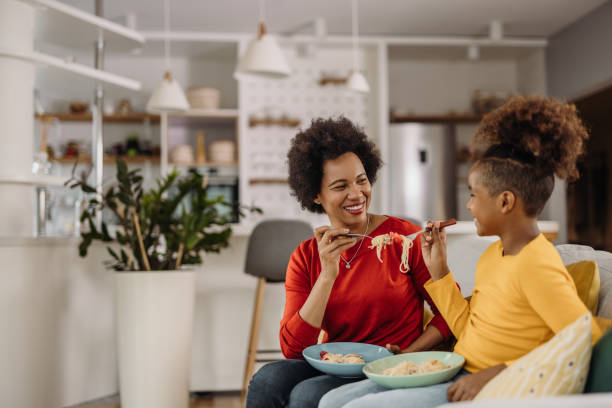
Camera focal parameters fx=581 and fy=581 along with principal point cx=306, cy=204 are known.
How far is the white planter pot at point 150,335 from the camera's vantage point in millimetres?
2697

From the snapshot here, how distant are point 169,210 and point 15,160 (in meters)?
0.79

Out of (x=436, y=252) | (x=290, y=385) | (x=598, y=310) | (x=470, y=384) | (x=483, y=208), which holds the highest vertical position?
(x=483, y=208)

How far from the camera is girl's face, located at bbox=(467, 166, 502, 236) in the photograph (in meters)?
1.32

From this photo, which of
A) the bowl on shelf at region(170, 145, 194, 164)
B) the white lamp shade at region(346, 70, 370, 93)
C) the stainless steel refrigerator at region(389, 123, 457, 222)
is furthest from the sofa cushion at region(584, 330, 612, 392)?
the bowl on shelf at region(170, 145, 194, 164)

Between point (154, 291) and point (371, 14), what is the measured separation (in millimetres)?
3562

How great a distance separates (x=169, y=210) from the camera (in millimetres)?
2883

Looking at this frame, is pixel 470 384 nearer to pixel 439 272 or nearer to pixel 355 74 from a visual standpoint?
pixel 439 272

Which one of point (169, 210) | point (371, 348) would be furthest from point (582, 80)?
point (371, 348)

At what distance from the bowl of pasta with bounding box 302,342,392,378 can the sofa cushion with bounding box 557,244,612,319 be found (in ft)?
1.71

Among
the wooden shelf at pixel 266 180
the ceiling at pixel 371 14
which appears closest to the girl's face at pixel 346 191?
the ceiling at pixel 371 14

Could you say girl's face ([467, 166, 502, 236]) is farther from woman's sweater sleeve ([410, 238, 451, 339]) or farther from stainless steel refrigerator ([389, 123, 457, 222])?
stainless steel refrigerator ([389, 123, 457, 222])

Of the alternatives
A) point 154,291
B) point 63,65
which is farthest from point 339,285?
point 63,65

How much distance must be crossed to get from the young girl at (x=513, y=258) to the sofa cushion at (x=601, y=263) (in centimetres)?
14

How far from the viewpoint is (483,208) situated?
1333 mm
